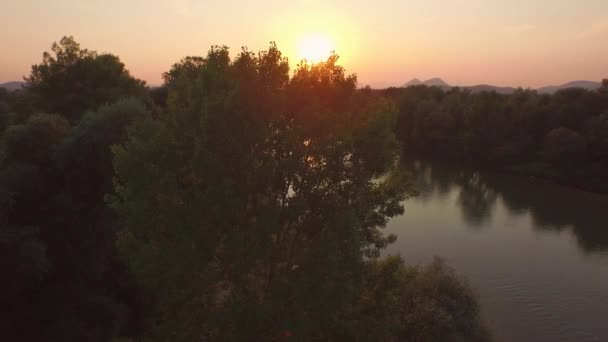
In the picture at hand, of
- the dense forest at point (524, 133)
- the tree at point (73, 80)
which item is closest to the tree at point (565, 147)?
the dense forest at point (524, 133)

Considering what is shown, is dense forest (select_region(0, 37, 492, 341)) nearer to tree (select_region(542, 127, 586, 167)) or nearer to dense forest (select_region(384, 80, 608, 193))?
dense forest (select_region(384, 80, 608, 193))

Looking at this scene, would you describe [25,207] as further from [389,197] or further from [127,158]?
[389,197]

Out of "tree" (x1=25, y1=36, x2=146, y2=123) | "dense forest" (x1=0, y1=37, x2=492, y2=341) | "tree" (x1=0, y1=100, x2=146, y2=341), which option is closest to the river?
"dense forest" (x1=0, y1=37, x2=492, y2=341)

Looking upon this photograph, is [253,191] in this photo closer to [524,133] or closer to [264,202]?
[264,202]

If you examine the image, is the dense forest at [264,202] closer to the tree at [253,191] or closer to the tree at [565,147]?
the tree at [253,191]

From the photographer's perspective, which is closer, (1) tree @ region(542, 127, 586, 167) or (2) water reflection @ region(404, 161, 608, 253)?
(2) water reflection @ region(404, 161, 608, 253)

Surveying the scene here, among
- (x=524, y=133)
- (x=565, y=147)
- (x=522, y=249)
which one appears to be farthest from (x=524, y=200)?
(x=524, y=133)
